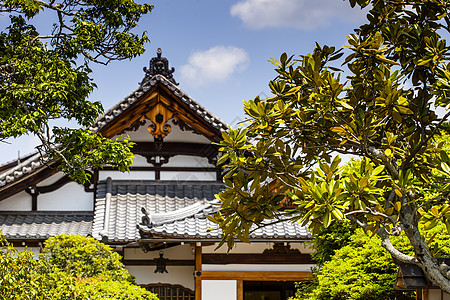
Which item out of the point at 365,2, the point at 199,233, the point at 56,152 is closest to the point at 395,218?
the point at 365,2

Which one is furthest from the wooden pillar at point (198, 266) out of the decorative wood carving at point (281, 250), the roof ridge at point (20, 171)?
the roof ridge at point (20, 171)

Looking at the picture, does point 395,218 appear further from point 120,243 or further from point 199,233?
point 120,243

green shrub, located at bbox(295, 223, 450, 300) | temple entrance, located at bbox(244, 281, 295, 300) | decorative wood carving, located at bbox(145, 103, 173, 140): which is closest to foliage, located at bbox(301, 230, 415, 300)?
green shrub, located at bbox(295, 223, 450, 300)

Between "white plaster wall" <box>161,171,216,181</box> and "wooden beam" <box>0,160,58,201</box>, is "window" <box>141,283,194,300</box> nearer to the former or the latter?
"white plaster wall" <box>161,171,216,181</box>

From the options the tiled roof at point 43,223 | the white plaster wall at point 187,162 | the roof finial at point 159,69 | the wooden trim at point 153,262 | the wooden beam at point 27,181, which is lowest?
the wooden trim at point 153,262

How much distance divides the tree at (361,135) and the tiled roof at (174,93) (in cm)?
800

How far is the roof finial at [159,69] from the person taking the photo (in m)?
14.2

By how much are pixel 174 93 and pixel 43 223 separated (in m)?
4.20

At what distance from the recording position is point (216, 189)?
1419 centimetres

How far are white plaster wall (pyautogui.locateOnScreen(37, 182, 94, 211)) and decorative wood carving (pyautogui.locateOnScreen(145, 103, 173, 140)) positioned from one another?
223cm

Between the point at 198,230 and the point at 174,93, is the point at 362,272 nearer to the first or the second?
the point at 198,230

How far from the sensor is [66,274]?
375 inches

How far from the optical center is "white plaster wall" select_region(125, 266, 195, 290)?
1305 centimetres

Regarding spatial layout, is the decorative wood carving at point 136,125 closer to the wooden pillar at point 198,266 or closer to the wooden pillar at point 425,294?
the wooden pillar at point 198,266
